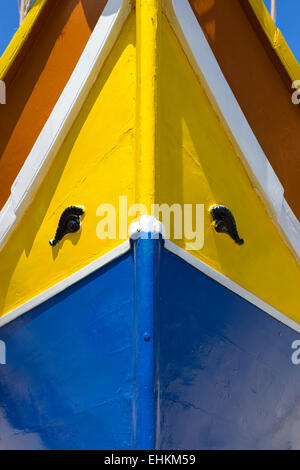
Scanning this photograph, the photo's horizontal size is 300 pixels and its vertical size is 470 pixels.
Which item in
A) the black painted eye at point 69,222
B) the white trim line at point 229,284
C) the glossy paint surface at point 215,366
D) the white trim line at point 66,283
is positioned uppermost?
the black painted eye at point 69,222

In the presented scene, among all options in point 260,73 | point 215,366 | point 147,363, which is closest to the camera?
point 147,363

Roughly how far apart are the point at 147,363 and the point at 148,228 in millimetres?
578

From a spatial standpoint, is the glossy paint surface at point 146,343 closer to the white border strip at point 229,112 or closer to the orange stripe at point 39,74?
the white border strip at point 229,112

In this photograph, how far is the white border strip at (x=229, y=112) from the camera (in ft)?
8.22

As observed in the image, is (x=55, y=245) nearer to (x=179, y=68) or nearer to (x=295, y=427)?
(x=179, y=68)

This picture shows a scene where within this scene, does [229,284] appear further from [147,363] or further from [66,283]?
[66,283]

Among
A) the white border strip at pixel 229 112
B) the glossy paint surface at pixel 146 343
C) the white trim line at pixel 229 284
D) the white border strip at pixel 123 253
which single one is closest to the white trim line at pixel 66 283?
the white border strip at pixel 123 253

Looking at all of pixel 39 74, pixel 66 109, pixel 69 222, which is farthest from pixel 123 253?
pixel 39 74

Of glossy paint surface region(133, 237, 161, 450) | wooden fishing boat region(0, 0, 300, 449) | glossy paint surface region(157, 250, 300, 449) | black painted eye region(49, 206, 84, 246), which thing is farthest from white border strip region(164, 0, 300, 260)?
black painted eye region(49, 206, 84, 246)

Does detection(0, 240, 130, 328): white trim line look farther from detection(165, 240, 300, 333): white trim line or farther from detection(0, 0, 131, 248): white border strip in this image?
detection(0, 0, 131, 248): white border strip

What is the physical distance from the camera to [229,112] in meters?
2.61

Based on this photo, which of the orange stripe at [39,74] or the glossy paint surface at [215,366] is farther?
the orange stripe at [39,74]

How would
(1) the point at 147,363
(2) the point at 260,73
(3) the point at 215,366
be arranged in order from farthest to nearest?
(2) the point at 260,73 < (3) the point at 215,366 < (1) the point at 147,363
